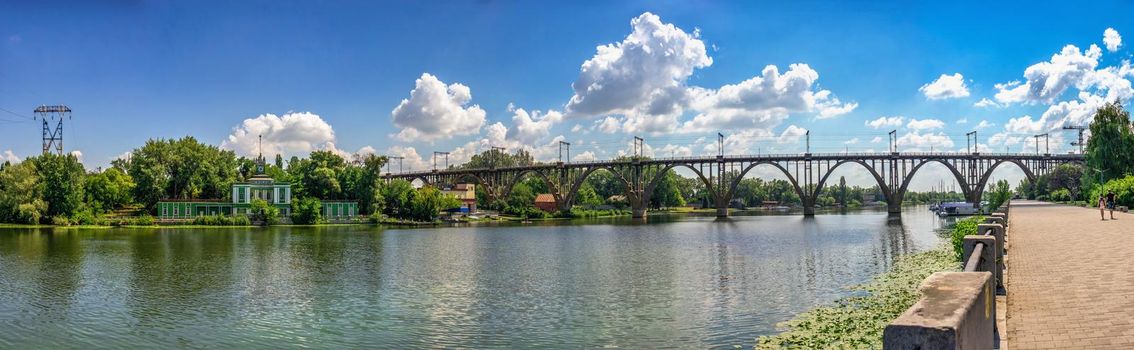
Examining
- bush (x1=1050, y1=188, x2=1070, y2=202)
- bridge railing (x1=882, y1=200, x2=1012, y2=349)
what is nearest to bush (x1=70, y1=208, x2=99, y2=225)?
bridge railing (x1=882, y1=200, x2=1012, y2=349)

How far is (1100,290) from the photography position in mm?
11695

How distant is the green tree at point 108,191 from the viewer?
83.8 meters

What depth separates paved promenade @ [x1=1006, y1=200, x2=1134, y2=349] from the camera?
28.3 feet

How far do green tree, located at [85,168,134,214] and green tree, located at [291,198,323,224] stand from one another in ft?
71.3

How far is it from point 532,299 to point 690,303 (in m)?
4.83

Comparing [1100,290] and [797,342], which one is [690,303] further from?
[1100,290]

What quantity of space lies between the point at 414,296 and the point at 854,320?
13.1m

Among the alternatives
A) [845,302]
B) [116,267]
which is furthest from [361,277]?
[845,302]

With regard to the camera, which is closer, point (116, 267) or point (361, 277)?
point (361, 277)

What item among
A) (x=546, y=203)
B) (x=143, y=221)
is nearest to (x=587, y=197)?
(x=546, y=203)

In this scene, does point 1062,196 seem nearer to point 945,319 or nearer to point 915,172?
point 915,172

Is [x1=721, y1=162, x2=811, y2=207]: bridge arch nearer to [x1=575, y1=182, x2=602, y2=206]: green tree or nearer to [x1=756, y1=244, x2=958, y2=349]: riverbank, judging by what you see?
[x1=575, y1=182, x2=602, y2=206]: green tree

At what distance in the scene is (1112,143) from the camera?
62531mm

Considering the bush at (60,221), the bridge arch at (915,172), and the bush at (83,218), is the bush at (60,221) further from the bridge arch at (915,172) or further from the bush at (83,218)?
the bridge arch at (915,172)
